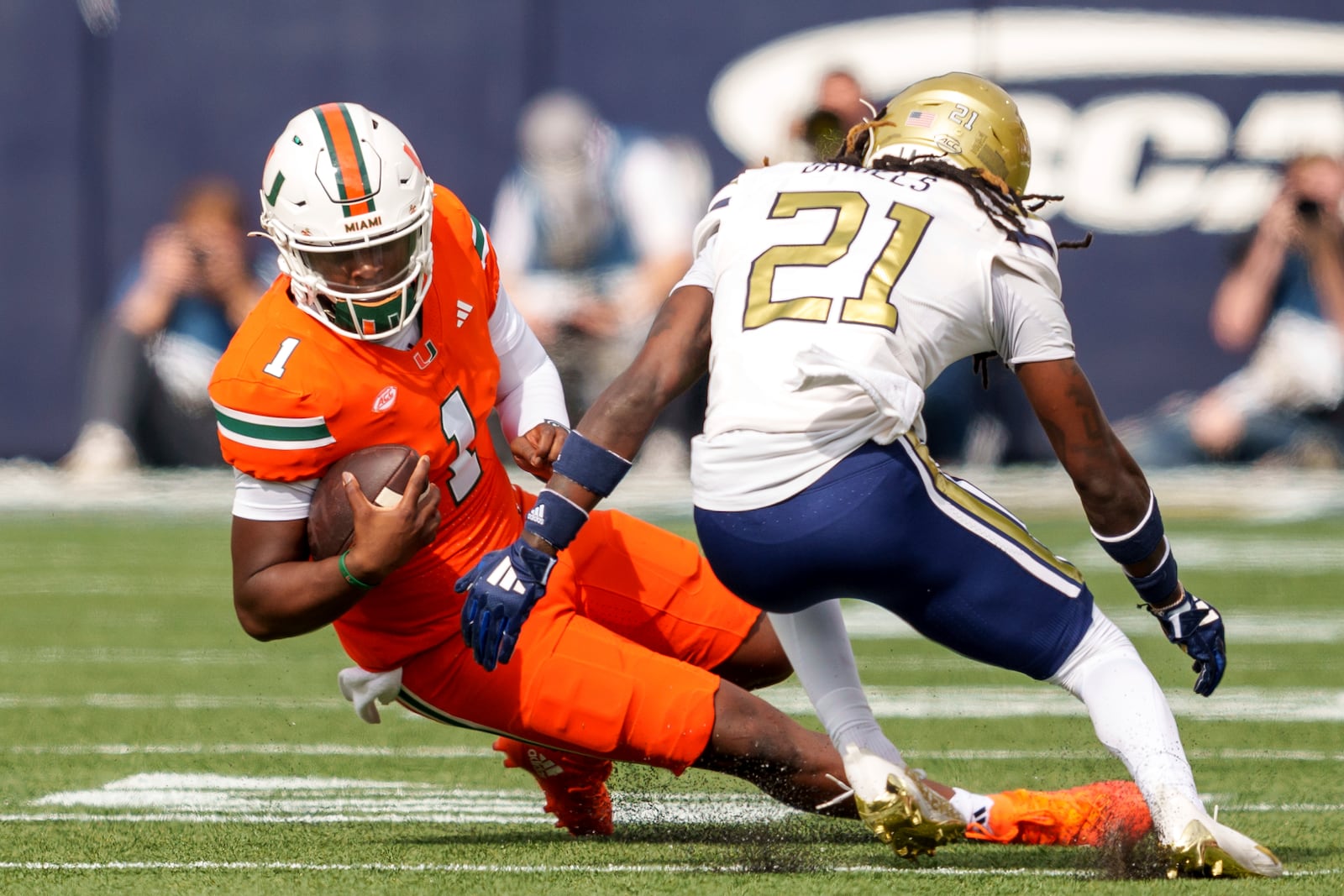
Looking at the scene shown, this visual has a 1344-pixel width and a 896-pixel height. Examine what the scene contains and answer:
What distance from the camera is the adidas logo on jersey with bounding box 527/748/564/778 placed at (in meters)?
3.79

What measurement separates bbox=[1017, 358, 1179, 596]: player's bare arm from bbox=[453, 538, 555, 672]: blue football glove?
856 millimetres

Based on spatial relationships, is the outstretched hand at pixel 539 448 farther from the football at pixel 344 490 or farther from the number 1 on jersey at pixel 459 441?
the football at pixel 344 490

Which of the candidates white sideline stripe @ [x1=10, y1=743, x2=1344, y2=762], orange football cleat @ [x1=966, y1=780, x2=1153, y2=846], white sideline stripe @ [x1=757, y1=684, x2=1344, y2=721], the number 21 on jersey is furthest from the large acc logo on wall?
the number 21 on jersey

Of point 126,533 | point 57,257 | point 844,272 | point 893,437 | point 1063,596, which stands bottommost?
point 126,533

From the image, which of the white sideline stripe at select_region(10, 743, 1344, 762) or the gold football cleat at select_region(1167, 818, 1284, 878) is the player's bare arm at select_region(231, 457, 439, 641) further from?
the gold football cleat at select_region(1167, 818, 1284, 878)

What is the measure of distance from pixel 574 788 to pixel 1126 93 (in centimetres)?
827

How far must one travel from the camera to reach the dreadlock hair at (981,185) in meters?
3.18

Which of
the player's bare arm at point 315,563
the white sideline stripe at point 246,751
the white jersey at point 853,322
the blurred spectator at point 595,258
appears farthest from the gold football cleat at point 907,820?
the blurred spectator at point 595,258

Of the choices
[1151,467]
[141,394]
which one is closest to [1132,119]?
[1151,467]

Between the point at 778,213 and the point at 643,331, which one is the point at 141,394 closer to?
the point at 643,331

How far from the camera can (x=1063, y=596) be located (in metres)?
3.16

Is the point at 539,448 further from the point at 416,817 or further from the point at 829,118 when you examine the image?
the point at 829,118

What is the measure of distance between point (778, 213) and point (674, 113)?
316 inches

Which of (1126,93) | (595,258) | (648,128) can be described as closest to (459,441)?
(595,258)
